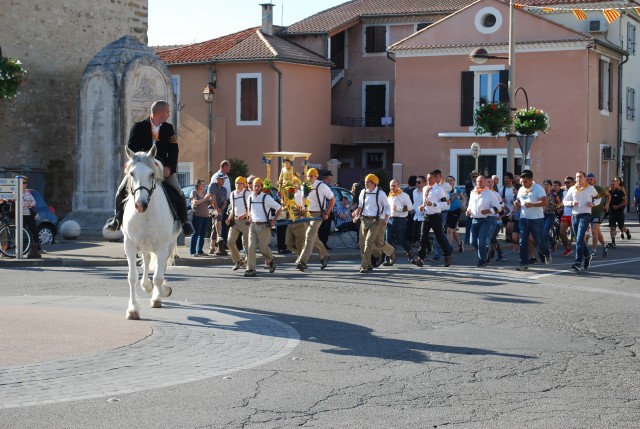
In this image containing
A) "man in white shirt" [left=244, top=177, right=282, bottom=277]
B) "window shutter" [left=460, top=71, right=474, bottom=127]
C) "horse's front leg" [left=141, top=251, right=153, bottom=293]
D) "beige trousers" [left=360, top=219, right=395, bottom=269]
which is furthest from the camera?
"window shutter" [left=460, top=71, right=474, bottom=127]

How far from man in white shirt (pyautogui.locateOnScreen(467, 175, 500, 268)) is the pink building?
24.4 metres

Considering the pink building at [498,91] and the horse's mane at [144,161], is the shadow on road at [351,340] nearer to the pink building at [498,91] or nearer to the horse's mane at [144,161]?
the horse's mane at [144,161]

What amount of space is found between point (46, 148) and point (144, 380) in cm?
2810

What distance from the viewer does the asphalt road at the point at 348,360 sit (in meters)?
7.95

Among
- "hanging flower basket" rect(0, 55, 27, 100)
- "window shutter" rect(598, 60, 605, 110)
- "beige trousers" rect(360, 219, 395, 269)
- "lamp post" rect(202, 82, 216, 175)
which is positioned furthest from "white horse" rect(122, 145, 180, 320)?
"window shutter" rect(598, 60, 605, 110)

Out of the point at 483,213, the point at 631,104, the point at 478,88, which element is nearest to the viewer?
the point at 483,213

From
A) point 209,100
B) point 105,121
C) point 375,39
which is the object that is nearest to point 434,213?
point 105,121

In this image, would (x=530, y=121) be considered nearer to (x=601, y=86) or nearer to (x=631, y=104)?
(x=601, y=86)

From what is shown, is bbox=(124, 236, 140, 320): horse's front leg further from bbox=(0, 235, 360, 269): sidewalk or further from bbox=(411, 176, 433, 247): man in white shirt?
bbox=(411, 176, 433, 247): man in white shirt

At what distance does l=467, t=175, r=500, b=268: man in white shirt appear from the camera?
2086cm

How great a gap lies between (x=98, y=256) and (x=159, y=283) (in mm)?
9882

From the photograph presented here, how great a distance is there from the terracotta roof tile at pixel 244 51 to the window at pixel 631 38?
14.1m

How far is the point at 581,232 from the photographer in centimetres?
2058

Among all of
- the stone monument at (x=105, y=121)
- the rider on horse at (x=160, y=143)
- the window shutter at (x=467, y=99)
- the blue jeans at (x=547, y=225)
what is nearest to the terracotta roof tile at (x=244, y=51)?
the window shutter at (x=467, y=99)
